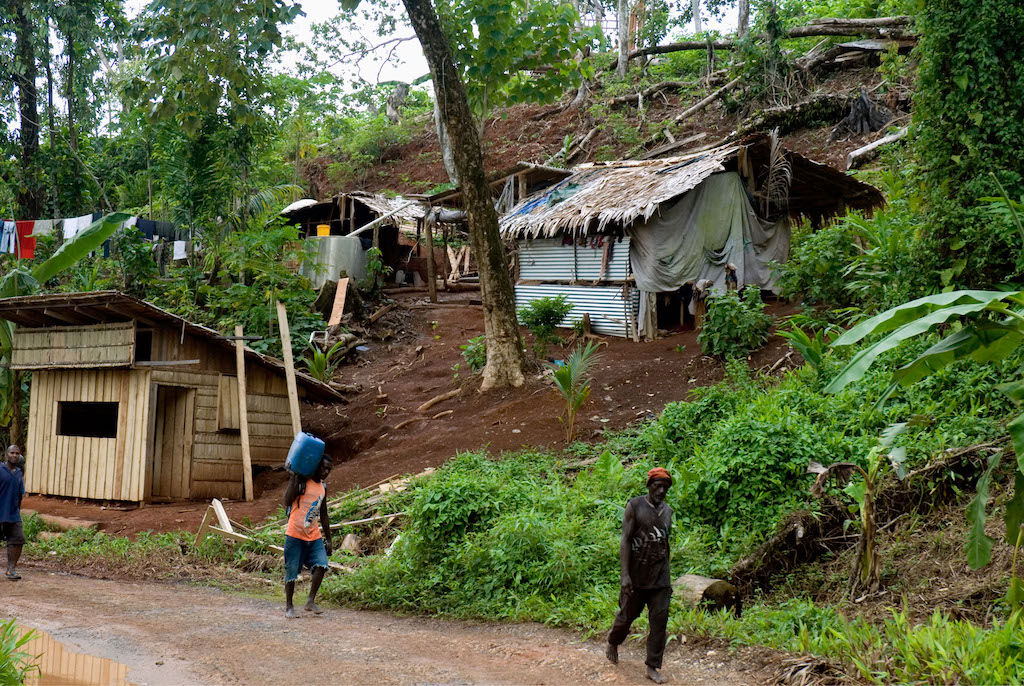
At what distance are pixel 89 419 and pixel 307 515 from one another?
10.8 m

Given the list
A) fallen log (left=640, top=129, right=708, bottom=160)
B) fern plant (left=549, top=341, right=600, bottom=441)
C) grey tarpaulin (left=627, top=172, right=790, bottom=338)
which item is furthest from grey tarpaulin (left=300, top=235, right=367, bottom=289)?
fern plant (left=549, top=341, right=600, bottom=441)

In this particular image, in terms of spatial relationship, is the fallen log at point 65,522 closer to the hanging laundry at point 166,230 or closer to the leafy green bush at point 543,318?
the leafy green bush at point 543,318

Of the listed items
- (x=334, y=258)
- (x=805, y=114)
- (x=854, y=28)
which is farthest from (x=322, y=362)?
(x=854, y=28)

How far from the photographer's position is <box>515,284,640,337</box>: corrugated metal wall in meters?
16.6

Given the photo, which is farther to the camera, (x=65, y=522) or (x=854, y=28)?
(x=854, y=28)

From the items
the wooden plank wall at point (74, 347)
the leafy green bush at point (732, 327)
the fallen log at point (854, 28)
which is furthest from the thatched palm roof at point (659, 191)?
the fallen log at point (854, 28)

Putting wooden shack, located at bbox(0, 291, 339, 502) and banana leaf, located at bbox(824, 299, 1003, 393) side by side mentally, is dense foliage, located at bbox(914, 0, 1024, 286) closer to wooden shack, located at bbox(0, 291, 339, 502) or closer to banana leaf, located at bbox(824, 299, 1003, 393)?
banana leaf, located at bbox(824, 299, 1003, 393)

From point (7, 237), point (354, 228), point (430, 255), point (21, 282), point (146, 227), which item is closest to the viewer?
point (21, 282)

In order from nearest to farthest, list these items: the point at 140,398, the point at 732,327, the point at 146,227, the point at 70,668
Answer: the point at 70,668, the point at 140,398, the point at 732,327, the point at 146,227

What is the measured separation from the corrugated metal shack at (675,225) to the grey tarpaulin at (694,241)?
0.02 metres

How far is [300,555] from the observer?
710 centimetres

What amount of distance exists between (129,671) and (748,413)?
6.12 m

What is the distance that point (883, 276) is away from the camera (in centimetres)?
1160

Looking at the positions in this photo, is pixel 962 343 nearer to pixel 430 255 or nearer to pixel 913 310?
pixel 913 310
